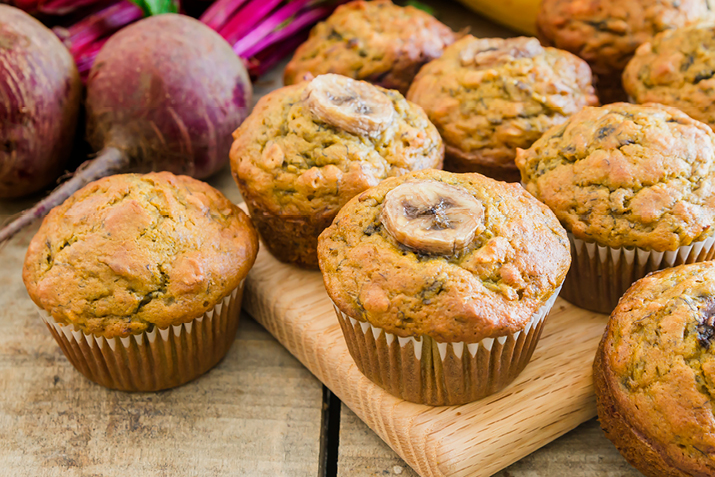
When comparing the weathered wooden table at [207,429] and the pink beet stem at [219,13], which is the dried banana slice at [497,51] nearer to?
the weathered wooden table at [207,429]

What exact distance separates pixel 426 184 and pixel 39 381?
1633 mm

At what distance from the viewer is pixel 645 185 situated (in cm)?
207

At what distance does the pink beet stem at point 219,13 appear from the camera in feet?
12.2

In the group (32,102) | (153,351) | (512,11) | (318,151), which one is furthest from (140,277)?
(512,11)

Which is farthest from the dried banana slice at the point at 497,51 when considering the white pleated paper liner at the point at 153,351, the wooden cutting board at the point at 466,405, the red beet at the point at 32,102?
the red beet at the point at 32,102

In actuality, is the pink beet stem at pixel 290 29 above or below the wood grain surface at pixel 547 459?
above

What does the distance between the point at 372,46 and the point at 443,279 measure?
5.49ft

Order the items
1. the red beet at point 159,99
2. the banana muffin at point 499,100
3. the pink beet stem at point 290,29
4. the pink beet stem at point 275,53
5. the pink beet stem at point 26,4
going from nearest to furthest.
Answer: the banana muffin at point 499,100 < the red beet at point 159,99 < the pink beet stem at point 26,4 < the pink beet stem at point 290,29 < the pink beet stem at point 275,53

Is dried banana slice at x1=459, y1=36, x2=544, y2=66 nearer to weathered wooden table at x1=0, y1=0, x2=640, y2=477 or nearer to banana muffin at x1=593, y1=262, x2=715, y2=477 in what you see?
banana muffin at x1=593, y1=262, x2=715, y2=477

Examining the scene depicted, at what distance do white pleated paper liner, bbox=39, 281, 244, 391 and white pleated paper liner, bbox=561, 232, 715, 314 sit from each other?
1.25 m

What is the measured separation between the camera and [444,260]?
183 centimetres

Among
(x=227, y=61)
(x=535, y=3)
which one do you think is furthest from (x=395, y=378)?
(x=535, y=3)

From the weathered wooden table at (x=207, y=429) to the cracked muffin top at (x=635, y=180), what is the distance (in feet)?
2.36

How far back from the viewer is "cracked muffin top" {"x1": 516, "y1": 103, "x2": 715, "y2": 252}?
2025 millimetres
